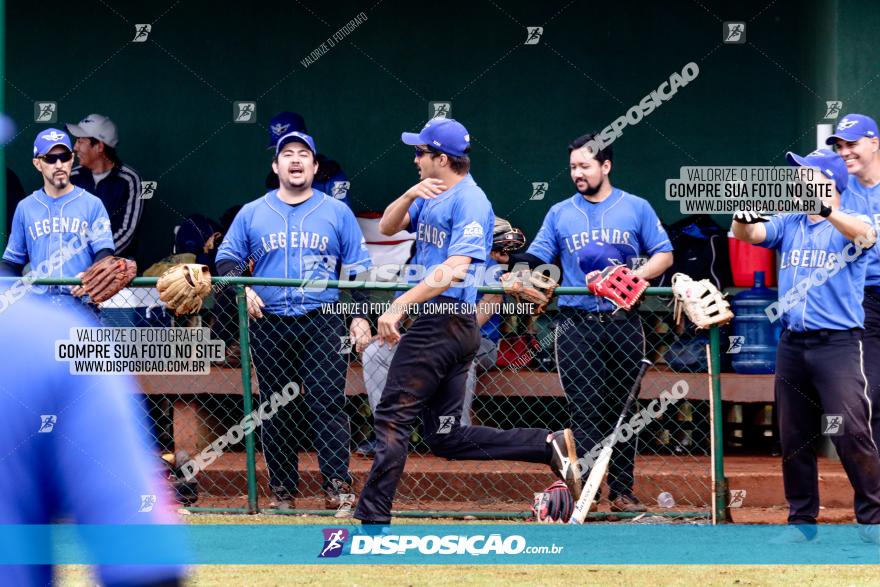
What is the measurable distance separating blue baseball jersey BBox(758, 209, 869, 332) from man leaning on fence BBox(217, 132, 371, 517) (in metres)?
2.21

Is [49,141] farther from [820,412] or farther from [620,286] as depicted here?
[820,412]

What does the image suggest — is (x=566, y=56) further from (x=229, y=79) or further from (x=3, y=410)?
(x=3, y=410)

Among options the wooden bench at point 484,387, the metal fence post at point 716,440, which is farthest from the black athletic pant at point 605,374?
the wooden bench at point 484,387

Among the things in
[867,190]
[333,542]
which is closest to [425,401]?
[333,542]

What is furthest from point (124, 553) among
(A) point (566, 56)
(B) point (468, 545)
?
(A) point (566, 56)

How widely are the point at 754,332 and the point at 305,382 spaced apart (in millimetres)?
3175

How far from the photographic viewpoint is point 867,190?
7.53 m

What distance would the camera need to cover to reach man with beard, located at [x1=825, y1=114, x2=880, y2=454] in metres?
7.31

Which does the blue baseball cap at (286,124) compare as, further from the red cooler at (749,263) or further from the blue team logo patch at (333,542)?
the blue team logo patch at (333,542)

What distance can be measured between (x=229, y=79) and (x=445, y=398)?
5.01 meters

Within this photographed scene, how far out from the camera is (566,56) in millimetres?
10680

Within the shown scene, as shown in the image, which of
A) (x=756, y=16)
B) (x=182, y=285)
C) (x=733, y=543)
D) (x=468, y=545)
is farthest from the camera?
(x=756, y=16)

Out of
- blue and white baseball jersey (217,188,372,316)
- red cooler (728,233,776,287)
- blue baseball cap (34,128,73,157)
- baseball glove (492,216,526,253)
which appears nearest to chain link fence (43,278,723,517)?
blue and white baseball jersey (217,188,372,316)

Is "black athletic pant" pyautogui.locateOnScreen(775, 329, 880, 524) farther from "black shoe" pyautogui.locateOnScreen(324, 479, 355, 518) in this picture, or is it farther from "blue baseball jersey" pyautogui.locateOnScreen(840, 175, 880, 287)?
"black shoe" pyautogui.locateOnScreen(324, 479, 355, 518)
